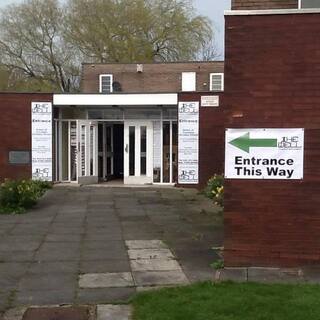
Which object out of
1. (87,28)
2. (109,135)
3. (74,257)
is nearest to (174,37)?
(87,28)

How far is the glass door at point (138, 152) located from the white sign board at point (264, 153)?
15.2m

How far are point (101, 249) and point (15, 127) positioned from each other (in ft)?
46.2

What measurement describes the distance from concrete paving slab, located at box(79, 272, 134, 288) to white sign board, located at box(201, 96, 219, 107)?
48.6 ft

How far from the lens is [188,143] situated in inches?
895

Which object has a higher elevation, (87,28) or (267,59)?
(87,28)

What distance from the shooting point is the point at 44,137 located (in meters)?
23.2

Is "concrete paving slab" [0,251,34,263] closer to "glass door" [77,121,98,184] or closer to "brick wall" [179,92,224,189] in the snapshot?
"brick wall" [179,92,224,189]

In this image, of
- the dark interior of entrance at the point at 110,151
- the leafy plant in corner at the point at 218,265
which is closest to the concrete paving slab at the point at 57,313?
the leafy plant in corner at the point at 218,265

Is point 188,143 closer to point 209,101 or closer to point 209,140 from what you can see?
point 209,140

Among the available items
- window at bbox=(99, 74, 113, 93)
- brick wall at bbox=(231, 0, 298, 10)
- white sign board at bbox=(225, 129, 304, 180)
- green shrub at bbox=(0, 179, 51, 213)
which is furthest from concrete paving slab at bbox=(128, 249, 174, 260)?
window at bbox=(99, 74, 113, 93)

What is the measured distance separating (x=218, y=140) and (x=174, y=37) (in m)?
26.3

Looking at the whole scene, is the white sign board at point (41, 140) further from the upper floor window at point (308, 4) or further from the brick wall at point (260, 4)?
the upper floor window at point (308, 4)

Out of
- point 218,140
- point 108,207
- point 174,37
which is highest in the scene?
point 174,37

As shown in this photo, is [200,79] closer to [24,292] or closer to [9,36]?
[9,36]
